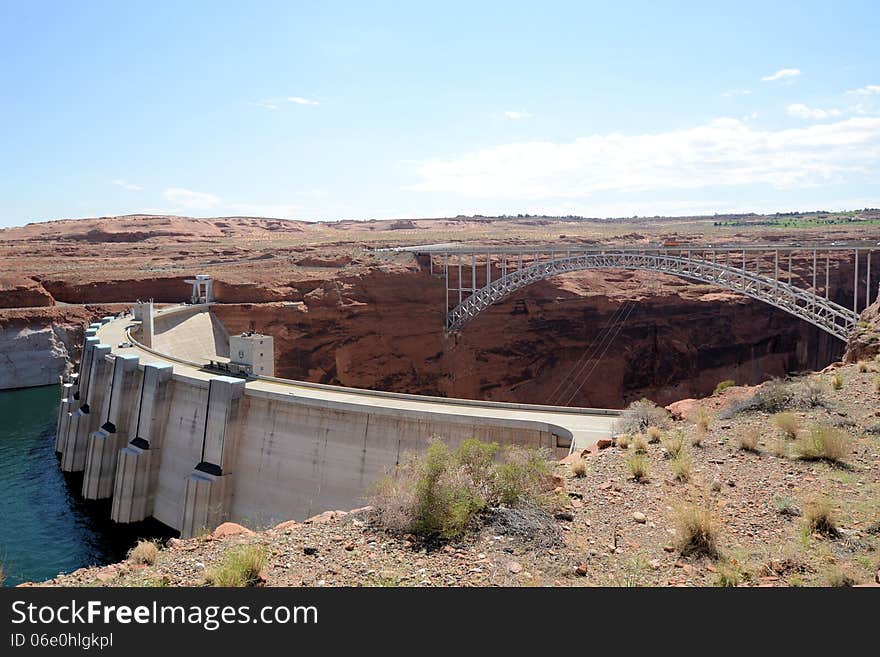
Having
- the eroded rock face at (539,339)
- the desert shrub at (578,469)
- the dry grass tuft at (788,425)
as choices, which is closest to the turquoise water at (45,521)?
the eroded rock face at (539,339)

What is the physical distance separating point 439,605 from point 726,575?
146 inches

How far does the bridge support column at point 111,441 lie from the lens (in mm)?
30484

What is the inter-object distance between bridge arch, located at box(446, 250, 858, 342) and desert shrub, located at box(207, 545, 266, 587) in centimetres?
3164

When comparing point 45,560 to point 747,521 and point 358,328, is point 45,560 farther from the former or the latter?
point 358,328

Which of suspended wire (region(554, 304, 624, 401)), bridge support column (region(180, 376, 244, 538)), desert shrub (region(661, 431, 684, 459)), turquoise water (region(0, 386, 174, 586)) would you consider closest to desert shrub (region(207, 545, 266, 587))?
desert shrub (region(661, 431, 684, 459))

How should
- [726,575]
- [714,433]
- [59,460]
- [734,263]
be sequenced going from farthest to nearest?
[734,263] < [59,460] < [714,433] < [726,575]

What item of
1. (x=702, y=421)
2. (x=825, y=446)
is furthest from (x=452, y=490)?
(x=702, y=421)

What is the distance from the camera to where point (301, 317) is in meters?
49.8

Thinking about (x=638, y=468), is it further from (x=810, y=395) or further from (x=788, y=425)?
(x=810, y=395)

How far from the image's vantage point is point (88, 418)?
34.3m

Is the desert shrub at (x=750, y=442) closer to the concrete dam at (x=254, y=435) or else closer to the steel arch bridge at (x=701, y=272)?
the concrete dam at (x=254, y=435)

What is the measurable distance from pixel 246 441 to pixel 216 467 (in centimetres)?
141

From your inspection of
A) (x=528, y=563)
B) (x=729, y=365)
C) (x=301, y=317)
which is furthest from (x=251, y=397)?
(x=729, y=365)

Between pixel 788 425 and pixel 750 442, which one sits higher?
pixel 788 425
